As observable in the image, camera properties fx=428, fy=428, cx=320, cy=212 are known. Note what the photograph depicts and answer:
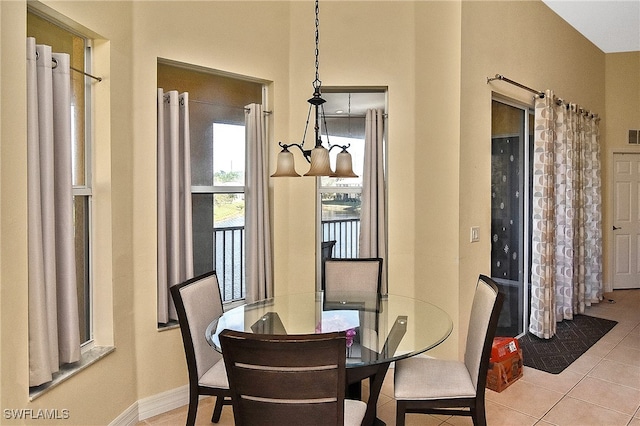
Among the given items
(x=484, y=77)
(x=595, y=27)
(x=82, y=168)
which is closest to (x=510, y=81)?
(x=484, y=77)

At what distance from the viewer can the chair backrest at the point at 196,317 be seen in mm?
2191

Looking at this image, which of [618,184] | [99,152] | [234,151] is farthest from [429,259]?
[618,184]

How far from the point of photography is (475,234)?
134 inches

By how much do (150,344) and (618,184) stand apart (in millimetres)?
6277

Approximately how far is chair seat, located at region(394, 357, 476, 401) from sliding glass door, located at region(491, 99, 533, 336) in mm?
1654

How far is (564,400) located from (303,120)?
2.71 meters

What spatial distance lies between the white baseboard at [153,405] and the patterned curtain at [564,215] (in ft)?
10.3

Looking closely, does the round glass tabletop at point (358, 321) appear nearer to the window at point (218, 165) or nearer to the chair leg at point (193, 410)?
the chair leg at point (193, 410)

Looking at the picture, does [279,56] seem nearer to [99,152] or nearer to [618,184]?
[99,152]

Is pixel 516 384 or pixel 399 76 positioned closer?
pixel 516 384

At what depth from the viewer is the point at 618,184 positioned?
596 cm

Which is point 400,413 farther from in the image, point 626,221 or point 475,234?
point 626,221

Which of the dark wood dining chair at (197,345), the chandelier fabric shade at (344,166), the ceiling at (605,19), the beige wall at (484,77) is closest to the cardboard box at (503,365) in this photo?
the beige wall at (484,77)

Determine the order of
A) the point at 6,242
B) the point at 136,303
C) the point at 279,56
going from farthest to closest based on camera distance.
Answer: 1. the point at 279,56
2. the point at 136,303
3. the point at 6,242
